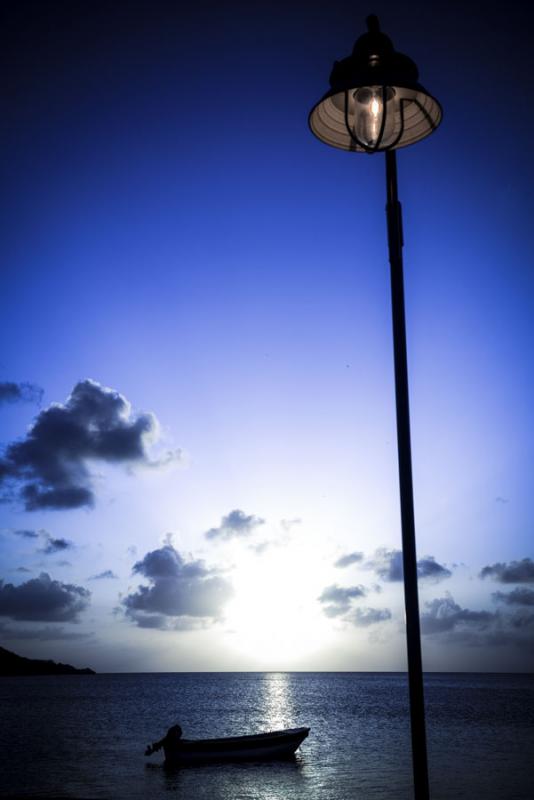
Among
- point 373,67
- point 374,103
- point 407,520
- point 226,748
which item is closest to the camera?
point 407,520

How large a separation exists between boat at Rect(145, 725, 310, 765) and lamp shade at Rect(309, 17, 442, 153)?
1286 inches

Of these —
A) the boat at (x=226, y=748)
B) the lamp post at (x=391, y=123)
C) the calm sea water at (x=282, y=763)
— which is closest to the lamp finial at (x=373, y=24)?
the lamp post at (x=391, y=123)

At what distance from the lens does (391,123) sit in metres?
4.39

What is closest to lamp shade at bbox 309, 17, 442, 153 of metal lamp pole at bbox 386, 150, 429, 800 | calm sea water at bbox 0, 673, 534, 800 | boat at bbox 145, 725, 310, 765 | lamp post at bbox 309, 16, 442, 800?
lamp post at bbox 309, 16, 442, 800

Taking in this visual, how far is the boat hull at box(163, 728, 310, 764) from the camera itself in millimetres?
31062

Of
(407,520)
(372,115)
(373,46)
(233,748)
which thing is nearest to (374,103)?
(372,115)

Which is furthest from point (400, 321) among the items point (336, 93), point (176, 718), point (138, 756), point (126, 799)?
point (176, 718)

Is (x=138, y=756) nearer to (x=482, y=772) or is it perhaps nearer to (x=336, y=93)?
(x=482, y=772)

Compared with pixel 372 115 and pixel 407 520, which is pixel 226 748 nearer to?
pixel 407 520

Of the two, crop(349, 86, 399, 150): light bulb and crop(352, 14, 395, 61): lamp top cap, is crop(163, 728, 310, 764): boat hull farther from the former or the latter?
crop(352, 14, 395, 61): lamp top cap

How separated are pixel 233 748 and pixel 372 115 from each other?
3316 centimetres

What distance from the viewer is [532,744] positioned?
4278cm

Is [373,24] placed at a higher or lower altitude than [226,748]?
higher

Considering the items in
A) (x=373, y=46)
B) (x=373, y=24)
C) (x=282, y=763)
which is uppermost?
(x=373, y=24)
